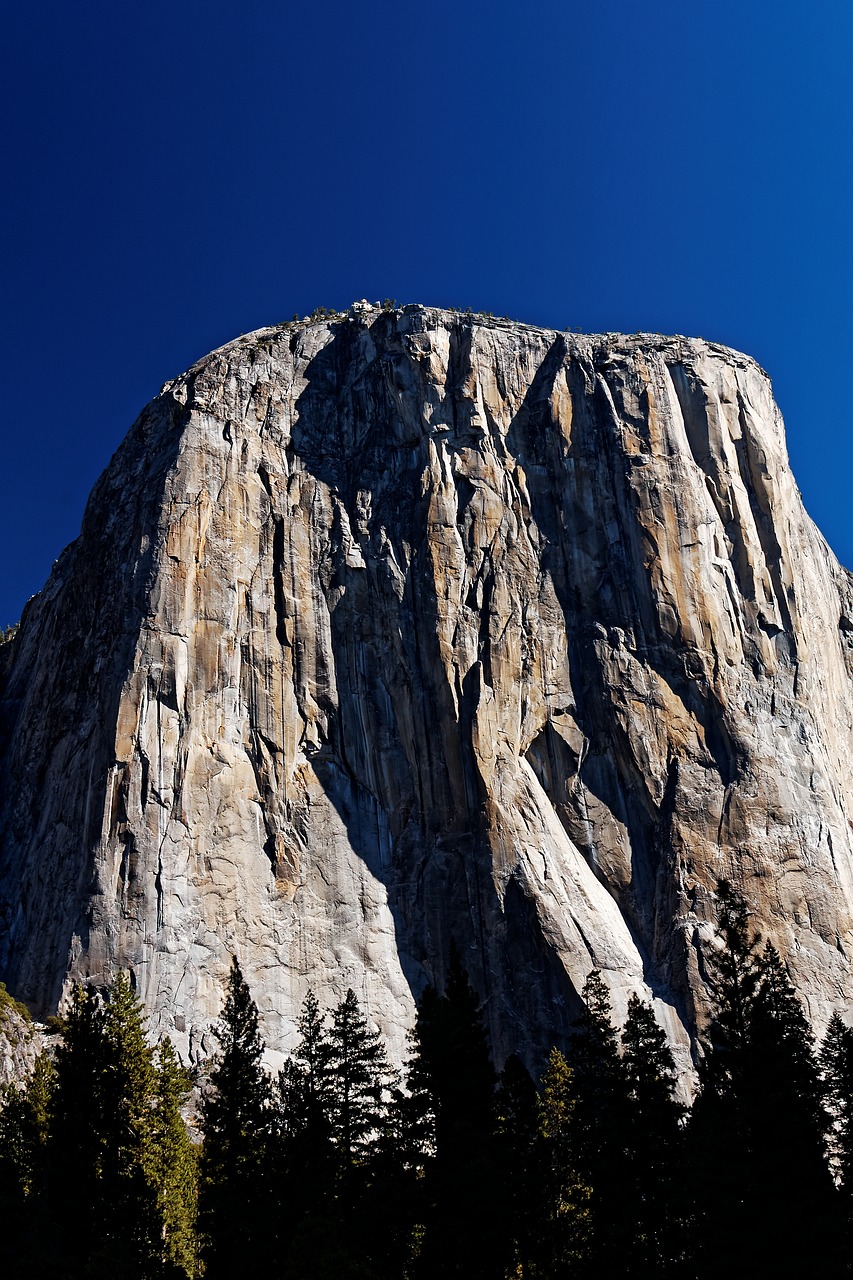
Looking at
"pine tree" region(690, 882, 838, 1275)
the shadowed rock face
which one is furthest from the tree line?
the shadowed rock face

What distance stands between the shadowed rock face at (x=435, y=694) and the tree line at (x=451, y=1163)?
14604 mm

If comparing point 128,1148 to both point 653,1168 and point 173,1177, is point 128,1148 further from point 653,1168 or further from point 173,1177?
point 653,1168

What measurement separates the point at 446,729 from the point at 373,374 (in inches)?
975

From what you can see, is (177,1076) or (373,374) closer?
(177,1076)

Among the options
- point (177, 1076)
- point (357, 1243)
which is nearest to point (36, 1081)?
point (177, 1076)

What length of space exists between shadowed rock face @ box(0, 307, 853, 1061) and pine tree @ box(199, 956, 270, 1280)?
13169mm

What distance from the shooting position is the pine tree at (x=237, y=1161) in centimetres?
3216

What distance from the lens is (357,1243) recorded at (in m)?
32.4

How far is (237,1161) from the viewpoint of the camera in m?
35.8

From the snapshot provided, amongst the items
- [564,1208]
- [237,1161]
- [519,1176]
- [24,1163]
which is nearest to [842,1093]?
[564,1208]

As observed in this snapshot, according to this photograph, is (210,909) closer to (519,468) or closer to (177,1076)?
(177,1076)

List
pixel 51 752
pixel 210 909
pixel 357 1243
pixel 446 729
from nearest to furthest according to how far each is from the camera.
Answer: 1. pixel 357 1243
2. pixel 210 909
3. pixel 446 729
4. pixel 51 752

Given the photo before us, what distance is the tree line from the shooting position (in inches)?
1152

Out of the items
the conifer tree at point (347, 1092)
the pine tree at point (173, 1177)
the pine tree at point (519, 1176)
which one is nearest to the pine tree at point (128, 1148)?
the pine tree at point (173, 1177)
